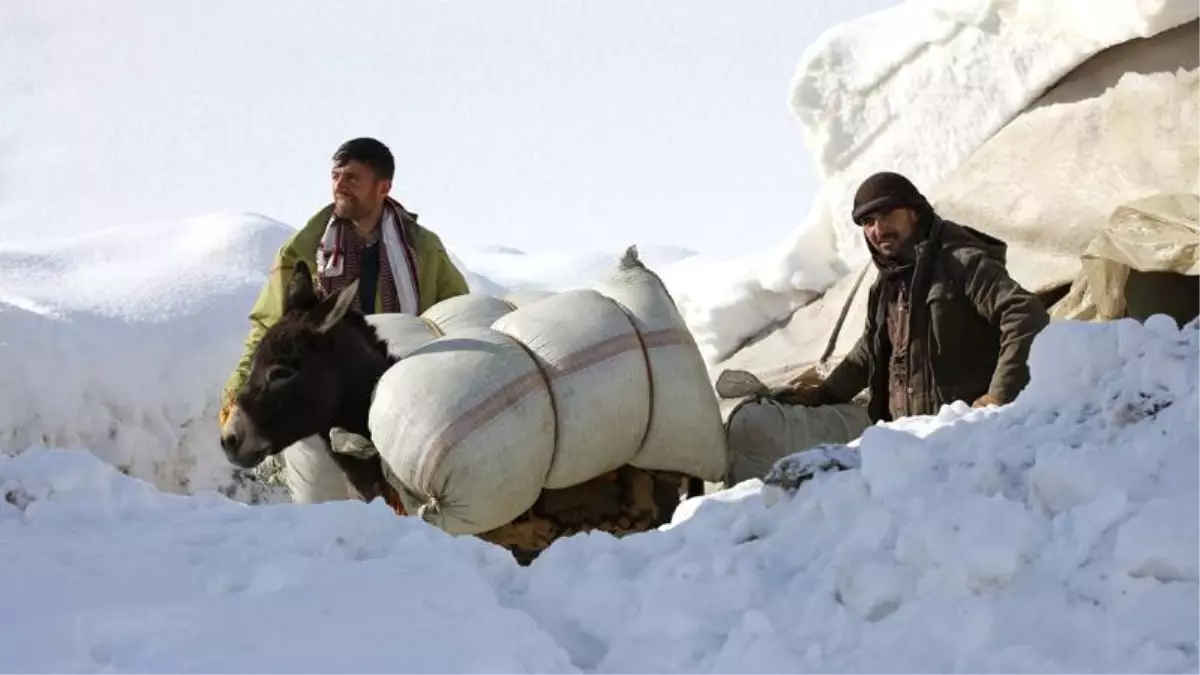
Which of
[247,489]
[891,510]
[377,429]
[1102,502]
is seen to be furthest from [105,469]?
[247,489]

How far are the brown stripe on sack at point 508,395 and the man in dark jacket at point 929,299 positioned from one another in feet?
2.69

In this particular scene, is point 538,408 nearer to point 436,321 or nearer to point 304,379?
point 436,321

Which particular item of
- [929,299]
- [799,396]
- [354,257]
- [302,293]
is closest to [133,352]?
[354,257]

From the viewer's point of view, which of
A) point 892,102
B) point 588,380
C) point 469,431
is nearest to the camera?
point 469,431

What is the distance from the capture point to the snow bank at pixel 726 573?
2.49 meters

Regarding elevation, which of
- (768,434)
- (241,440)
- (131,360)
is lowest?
(131,360)

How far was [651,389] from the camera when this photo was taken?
434 cm

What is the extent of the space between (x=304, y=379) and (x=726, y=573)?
197cm

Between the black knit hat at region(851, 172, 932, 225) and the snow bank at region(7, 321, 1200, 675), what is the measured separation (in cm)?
132

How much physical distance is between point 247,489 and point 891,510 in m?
7.98

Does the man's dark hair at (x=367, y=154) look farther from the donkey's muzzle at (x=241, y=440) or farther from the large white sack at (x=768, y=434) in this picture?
the large white sack at (x=768, y=434)

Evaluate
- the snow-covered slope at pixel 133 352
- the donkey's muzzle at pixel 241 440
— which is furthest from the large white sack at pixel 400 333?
the snow-covered slope at pixel 133 352

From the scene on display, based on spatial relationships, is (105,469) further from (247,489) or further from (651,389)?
(247,489)

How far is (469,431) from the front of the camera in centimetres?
412
